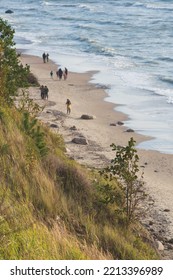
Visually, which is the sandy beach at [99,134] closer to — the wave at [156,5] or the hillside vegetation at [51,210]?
the hillside vegetation at [51,210]

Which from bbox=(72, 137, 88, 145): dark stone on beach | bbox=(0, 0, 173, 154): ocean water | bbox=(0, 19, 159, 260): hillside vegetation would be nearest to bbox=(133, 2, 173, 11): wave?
bbox=(0, 0, 173, 154): ocean water

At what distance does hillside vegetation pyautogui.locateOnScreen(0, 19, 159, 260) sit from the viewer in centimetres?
658

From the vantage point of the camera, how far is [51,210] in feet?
32.7

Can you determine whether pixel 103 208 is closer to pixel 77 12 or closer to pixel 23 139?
pixel 23 139

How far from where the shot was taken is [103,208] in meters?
11.8

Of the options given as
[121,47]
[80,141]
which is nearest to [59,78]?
[121,47]

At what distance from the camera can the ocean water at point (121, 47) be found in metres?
31.5

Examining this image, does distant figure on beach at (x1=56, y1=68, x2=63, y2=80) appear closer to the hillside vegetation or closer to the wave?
the hillside vegetation

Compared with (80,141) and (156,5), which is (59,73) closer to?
(80,141)

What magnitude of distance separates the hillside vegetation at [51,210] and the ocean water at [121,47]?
11675mm

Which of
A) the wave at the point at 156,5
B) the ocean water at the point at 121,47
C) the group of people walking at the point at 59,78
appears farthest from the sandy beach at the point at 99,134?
the wave at the point at 156,5

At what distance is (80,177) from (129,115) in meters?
18.2
